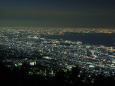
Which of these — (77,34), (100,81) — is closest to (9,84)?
(100,81)

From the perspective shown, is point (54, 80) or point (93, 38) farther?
point (93, 38)

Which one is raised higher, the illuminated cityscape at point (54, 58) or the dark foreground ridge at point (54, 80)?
the dark foreground ridge at point (54, 80)

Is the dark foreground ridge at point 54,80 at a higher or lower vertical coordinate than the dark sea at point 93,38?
higher

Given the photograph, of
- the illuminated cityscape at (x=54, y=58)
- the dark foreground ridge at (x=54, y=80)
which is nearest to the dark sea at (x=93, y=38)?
the illuminated cityscape at (x=54, y=58)

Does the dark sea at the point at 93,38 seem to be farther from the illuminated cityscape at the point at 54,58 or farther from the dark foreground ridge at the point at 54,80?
the dark foreground ridge at the point at 54,80

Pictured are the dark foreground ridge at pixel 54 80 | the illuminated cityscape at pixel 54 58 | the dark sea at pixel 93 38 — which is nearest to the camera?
the dark foreground ridge at pixel 54 80

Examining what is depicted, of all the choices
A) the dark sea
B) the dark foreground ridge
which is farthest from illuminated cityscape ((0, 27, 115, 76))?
the dark sea

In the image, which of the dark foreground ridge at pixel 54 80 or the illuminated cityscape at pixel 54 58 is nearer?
the dark foreground ridge at pixel 54 80

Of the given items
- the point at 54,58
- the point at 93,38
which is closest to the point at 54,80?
the point at 54,58

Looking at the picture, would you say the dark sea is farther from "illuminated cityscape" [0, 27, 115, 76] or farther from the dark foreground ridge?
the dark foreground ridge

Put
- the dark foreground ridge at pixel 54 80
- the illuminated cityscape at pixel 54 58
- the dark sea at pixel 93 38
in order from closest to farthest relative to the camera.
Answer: the dark foreground ridge at pixel 54 80 < the illuminated cityscape at pixel 54 58 < the dark sea at pixel 93 38

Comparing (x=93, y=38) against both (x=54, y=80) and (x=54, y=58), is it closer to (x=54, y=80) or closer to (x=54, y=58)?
(x=54, y=58)

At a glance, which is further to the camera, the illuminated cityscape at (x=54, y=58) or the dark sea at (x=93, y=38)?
the dark sea at (x=93, y=38)
